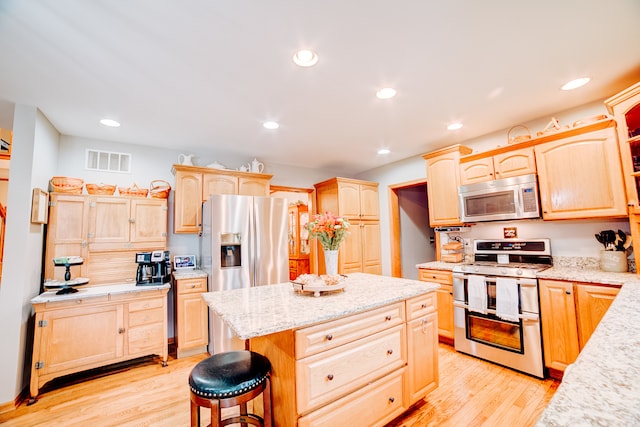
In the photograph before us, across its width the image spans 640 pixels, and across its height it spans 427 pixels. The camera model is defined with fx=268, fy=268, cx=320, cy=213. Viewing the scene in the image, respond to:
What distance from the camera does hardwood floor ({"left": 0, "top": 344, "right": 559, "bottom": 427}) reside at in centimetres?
196

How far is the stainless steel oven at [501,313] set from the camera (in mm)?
2439

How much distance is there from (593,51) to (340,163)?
3.20 metres

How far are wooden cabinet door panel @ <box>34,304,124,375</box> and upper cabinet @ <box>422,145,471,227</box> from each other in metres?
3.75

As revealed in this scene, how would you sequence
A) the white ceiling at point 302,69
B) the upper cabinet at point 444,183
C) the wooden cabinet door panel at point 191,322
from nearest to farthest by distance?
1. the white ceiling at point 302,69
2. the wooden cabinet door panel at point 191,322
3. the upper cabinet at point 444,183

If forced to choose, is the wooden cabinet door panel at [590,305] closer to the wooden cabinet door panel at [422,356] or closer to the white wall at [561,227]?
the white wall at [561,227]

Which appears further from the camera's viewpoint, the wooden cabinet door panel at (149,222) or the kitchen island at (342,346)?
the wooden cabinet door panel at (149,222)

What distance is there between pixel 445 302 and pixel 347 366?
2.04m

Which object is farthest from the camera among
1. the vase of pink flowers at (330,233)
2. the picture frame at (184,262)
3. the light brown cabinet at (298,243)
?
the light brown cabinet at (298,243)

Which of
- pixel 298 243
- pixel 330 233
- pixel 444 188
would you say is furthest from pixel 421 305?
pixel 298 243

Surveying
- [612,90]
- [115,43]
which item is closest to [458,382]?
[612,90]

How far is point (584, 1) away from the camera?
4.79 feet

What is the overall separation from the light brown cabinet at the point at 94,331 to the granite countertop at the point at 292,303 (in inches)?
57.8

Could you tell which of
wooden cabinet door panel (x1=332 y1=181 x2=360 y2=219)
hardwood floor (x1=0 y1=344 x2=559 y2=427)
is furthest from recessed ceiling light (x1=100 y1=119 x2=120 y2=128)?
wooden cabinet door panel (x1=332 y1=181 x2=360 y2=219)

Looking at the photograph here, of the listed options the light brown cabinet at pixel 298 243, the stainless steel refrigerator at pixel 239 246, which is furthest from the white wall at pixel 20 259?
the light brown cabinet at pixel 298 243
